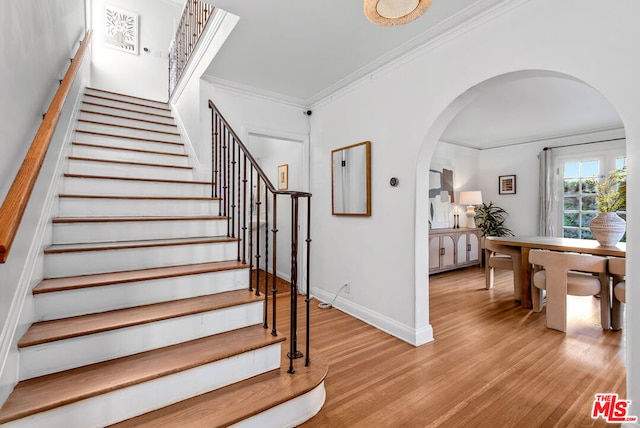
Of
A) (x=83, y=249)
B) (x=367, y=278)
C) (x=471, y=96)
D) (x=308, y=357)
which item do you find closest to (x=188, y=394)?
(x=308, y=357)

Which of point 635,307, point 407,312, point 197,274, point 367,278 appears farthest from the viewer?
point 367,278

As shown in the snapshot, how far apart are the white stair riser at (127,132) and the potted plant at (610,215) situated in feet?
16.9

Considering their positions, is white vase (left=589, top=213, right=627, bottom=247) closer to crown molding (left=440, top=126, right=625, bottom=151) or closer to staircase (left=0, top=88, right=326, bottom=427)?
crown molding (left=440, top=126, right=625, bottom=151)

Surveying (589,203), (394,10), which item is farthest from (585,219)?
(394,10)

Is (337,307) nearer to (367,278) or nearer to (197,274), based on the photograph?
(367,278)

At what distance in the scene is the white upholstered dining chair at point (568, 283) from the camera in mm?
2803

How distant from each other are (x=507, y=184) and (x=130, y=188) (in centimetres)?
661

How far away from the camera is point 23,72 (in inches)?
59.8

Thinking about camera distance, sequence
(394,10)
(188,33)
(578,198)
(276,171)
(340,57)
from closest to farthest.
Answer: (394,10), (340,57), (188,33), (578,198), (276,171)

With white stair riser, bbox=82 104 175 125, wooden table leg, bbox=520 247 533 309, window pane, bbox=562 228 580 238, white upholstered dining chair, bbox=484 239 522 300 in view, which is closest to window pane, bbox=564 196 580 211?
window pane, bbox=562 228 580 238

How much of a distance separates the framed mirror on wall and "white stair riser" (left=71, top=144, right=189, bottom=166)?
186cm

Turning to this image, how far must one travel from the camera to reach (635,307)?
1.46 metres

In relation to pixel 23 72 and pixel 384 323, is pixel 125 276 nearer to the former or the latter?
pixel 23 72

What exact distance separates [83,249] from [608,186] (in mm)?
5203
